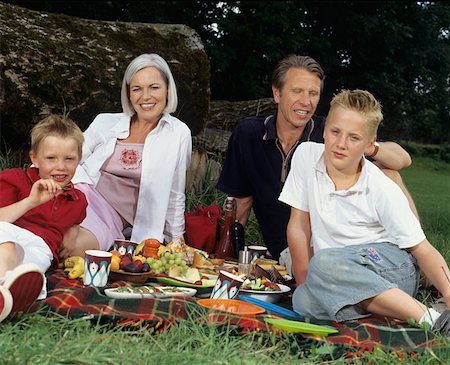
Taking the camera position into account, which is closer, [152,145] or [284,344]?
[284,344]

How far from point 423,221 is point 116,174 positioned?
4744mm

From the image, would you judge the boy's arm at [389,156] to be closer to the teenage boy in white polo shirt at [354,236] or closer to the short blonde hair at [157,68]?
the teenage boy in white polo shirt at [354,236]

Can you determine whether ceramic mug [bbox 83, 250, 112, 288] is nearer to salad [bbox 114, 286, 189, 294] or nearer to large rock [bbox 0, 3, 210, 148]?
salad [bbox 114, 286, 189, 294]

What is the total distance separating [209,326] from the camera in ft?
9.75

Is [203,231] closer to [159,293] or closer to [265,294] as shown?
[265,294]

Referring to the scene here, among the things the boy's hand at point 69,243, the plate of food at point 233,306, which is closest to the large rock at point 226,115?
the boy's hand at point 69,243

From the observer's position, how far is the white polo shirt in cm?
348

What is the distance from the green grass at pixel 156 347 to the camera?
2498 millimetres

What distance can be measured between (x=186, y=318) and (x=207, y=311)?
96 millimetres

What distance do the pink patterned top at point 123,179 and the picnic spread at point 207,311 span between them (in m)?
0.96

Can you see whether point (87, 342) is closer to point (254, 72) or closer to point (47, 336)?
point (47, 336)

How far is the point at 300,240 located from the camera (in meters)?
3.81

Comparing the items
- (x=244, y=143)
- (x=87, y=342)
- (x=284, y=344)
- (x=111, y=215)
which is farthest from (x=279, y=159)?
(x=87, y=342)

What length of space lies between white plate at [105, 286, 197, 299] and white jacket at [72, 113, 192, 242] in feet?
3.83
